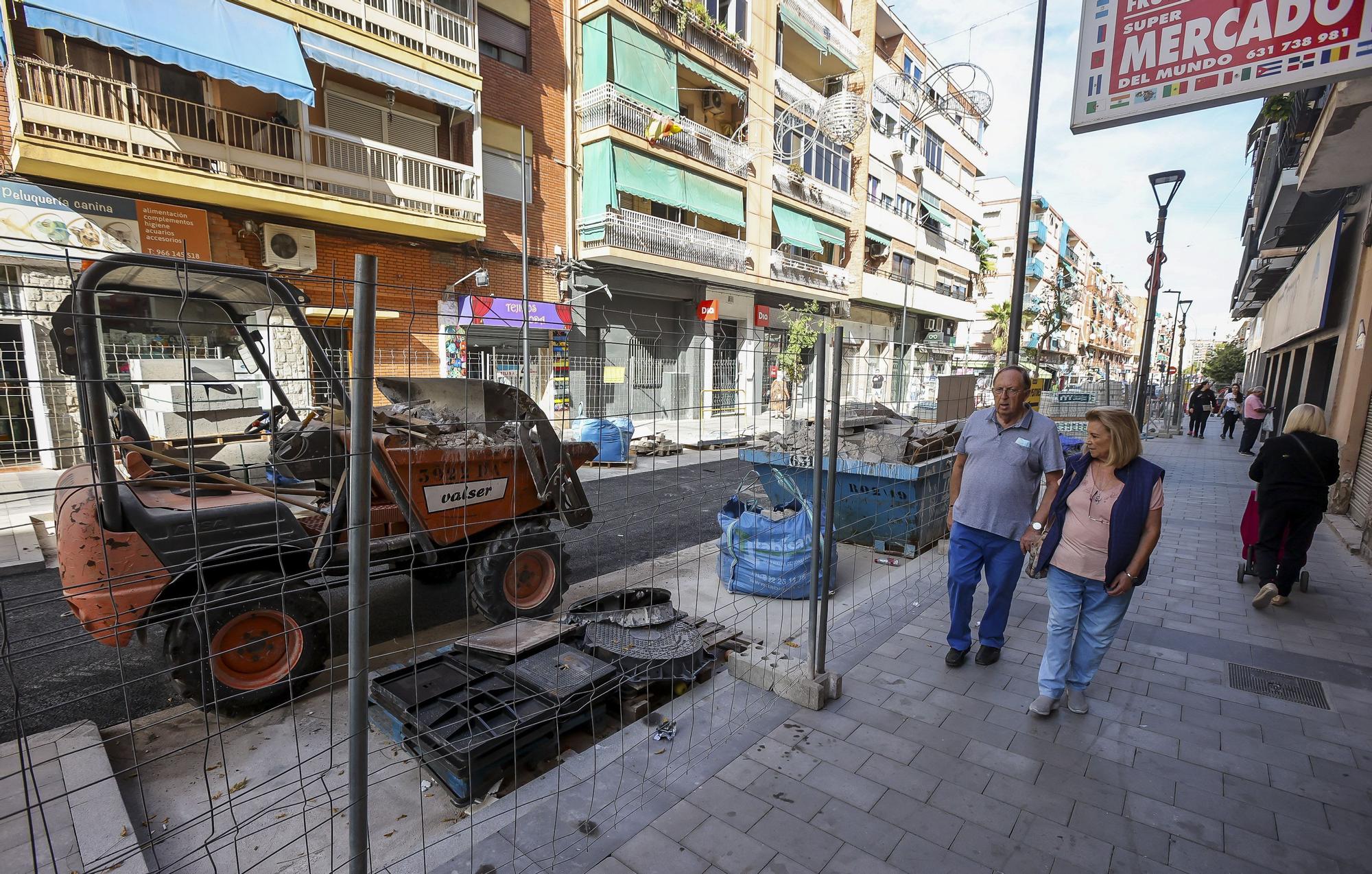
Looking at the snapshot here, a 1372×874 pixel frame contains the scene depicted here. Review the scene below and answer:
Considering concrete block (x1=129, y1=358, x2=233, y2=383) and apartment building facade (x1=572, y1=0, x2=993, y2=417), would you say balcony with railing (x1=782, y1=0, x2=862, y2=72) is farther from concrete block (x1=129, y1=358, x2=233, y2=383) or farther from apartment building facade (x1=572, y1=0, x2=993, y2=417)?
concrete block (x1=129, y1=358, x2=233, y2=383)

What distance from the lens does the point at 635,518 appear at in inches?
312

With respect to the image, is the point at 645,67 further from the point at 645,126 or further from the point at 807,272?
the point at 807,272

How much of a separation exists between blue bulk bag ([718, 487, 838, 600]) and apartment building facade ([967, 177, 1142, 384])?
33563mm

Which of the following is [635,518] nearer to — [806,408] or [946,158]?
[806,408]

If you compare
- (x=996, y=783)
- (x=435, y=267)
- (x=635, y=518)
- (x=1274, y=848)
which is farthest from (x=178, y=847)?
(x=435, y=267)

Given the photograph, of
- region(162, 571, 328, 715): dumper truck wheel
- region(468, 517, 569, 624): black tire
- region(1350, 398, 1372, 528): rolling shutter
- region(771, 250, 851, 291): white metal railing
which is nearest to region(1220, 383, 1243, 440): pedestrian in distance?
region(771, 250, 851, 291): white metal railing

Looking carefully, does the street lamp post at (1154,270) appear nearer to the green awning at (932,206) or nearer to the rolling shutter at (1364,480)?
the rolling shutter at (1364,480)

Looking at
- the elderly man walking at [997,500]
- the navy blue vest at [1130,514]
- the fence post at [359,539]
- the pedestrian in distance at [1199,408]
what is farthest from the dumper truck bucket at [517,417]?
the pedestrian in distance at [1199,408]

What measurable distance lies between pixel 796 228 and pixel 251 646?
21.2 m

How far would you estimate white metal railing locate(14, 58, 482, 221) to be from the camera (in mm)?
8336

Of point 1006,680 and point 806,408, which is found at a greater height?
point 806,408

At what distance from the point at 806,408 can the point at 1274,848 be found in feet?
10.2

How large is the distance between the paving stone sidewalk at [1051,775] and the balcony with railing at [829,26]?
22.2 metres

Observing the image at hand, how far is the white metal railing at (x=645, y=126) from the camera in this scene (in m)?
15.0
